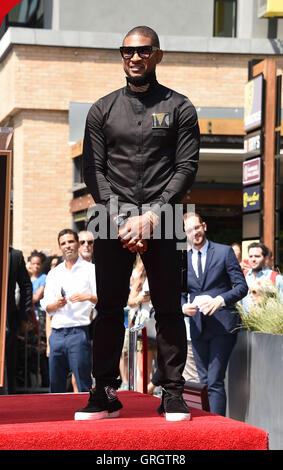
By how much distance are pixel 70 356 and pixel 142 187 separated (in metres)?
4.72

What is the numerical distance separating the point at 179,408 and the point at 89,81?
22278mm

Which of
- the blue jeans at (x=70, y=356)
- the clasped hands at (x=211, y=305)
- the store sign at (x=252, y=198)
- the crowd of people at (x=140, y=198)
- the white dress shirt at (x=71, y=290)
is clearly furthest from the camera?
the store sign at (x=252, y=198)

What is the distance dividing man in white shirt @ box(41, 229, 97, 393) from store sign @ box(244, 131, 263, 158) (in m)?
8.33

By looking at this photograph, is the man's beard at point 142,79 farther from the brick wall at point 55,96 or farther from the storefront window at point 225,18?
the storefront window at point 225,18

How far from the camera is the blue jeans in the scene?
952 centimetres

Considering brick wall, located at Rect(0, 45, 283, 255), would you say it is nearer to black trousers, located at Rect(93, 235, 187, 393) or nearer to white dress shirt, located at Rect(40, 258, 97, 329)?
white dress shirt, located at Rect(40, 258, 97, 329)

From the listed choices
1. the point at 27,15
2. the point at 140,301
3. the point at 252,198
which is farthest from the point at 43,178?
the point at 140,301

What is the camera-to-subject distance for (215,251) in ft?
29.8

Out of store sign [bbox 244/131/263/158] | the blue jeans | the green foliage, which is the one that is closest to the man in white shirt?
the blue jeans

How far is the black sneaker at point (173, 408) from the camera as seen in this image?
194 inches

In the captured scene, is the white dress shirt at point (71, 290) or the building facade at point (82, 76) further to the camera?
the building facade at point (82, 76)

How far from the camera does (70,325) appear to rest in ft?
31.6

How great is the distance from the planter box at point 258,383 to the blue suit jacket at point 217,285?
0.80ft

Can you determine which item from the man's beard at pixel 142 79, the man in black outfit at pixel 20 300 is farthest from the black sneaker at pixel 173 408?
the man in black outfit at pixel 20 300
